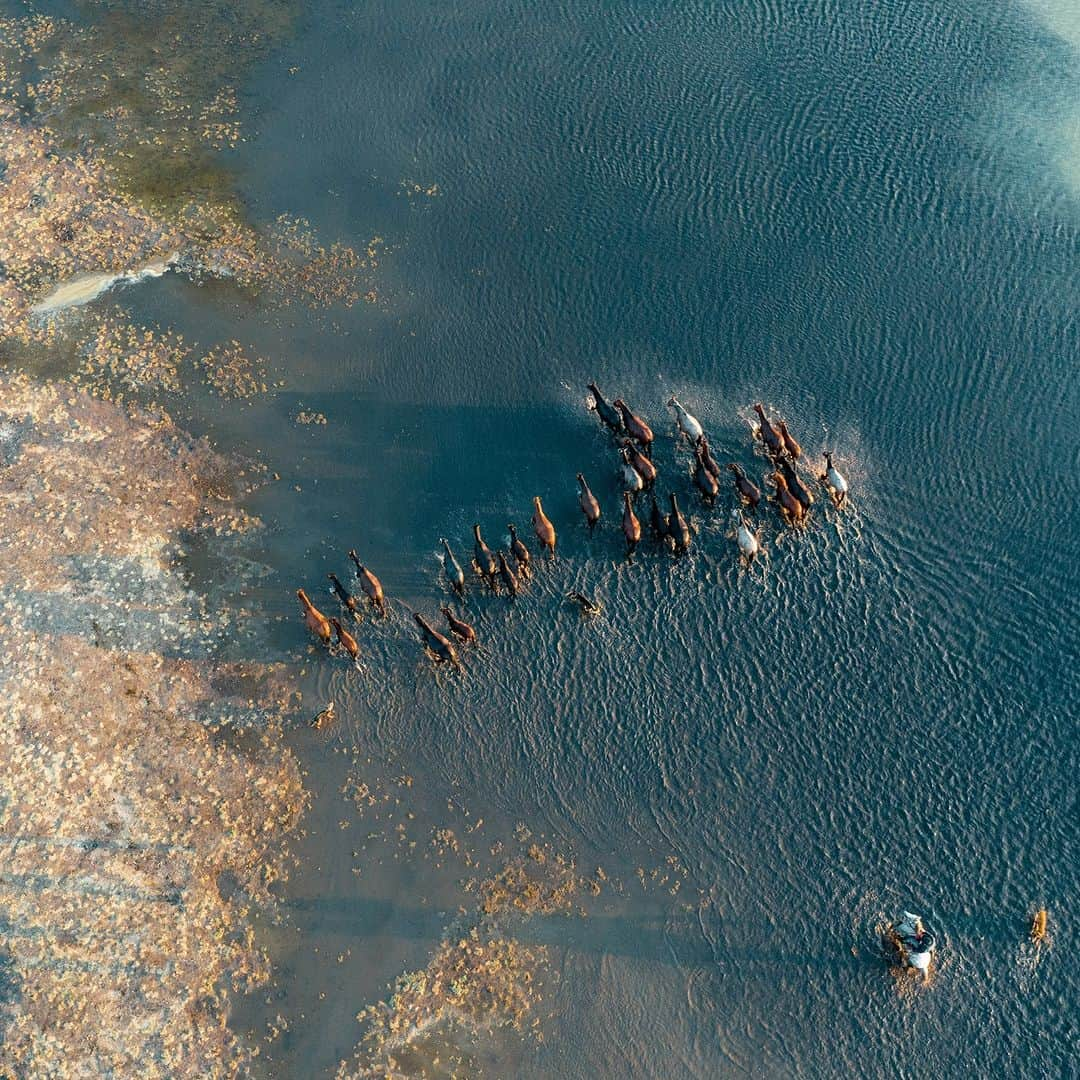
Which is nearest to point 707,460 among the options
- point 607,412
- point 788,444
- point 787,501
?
point 788,444

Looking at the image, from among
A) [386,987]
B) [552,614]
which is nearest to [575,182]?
[552,614]

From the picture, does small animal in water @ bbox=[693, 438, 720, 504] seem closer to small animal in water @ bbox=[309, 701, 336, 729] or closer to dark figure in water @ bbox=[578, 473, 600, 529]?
dark figure in water @ bbox=[578, 473, 600, 529]

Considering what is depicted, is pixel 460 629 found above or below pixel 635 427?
below

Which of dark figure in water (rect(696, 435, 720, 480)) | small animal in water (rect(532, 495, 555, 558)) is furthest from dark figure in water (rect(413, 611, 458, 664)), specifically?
dark figure in water (rect(696, 435, 720, 480))

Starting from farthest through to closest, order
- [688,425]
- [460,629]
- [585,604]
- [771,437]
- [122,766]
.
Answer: [688,425] < [771,437] < [585,604] < [460,629] < [122,766]

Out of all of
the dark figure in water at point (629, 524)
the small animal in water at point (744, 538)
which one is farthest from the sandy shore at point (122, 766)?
the small animal in water at point (744, 538)

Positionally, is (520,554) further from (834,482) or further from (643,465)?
(834,482)

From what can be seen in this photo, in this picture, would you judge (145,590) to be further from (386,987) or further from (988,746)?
(988,746)
